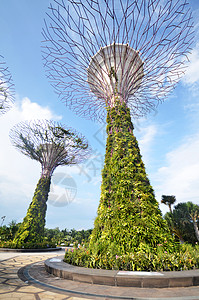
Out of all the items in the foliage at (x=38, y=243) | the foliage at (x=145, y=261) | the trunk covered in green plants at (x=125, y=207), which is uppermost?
the trunk covered in green plants at (x=125, y=207)

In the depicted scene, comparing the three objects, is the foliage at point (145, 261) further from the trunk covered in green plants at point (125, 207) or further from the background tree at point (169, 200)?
the background tree at point (169, 200)

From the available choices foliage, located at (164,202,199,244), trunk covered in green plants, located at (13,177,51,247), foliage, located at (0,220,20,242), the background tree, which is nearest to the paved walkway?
trunk covered in green plants, located at (13,177,51,247)

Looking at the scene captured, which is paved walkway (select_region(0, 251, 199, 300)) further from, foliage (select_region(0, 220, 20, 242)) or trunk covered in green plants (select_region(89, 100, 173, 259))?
foliage (select_region(0, 220, 20, 242))

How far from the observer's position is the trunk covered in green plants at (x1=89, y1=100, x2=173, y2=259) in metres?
4.69

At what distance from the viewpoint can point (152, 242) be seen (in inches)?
182

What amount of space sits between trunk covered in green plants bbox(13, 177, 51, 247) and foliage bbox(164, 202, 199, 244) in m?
14.9

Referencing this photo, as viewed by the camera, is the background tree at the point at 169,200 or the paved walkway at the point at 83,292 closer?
the paved walkway at the point at 83,292

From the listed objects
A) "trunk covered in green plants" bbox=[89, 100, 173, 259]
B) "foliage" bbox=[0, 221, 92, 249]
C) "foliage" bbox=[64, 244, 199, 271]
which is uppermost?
"trunk covered in green plants" bbox=[89, 100, 173, 259]

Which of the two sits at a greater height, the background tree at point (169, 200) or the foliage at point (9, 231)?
the background tree at point (169, 200)

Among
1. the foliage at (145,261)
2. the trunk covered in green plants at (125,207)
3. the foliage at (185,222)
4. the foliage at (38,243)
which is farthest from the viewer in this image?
the foliage at (185,222)

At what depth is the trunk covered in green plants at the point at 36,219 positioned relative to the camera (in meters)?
11.8

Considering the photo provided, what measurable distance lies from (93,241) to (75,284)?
208cm

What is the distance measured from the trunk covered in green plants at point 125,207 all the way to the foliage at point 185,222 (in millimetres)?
17172

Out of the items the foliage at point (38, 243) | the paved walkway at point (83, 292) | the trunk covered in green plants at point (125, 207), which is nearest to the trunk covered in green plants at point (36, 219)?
the foliage at point (38, 243)
